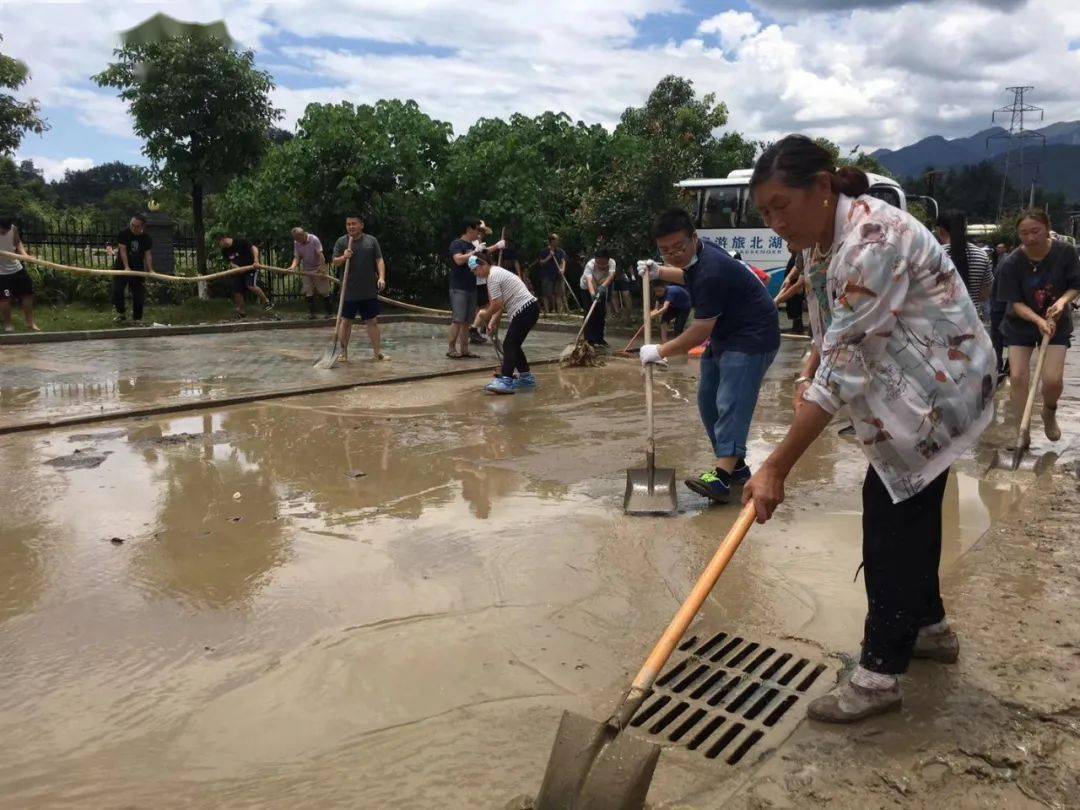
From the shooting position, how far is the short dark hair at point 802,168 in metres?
2.45

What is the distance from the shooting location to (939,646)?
2.89m

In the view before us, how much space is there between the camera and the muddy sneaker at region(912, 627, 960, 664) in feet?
9.50

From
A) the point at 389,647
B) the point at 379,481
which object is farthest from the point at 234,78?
the point at 389,647

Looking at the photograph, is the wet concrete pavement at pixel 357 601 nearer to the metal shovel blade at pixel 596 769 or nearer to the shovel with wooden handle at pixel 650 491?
the shovel with wooden handle at pixel 650 491

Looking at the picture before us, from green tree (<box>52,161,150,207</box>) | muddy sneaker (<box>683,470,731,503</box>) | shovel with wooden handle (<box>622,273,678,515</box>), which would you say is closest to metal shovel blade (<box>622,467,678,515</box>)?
shovel with wooden handle (<box>622,273,678,515</box>)

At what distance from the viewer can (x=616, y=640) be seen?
3.14m

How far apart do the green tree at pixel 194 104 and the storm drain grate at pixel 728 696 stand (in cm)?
1457

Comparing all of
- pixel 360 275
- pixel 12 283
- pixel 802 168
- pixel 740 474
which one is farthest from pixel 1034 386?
pixel 12 283

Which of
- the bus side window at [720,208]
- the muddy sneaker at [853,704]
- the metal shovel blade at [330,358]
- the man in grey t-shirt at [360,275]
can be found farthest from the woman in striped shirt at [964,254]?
the bus side window at [720,208]

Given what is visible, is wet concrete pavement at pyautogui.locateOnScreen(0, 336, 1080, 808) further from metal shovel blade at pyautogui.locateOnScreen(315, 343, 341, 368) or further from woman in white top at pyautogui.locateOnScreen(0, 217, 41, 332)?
woman in white top at pyautogui.locateOnScreen(0, 217, 41, 332)

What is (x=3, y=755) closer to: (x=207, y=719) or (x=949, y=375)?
(x=207, y=719)

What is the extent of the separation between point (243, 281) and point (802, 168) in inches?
547

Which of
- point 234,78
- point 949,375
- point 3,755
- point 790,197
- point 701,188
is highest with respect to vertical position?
point 234,78

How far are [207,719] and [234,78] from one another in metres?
14.7
